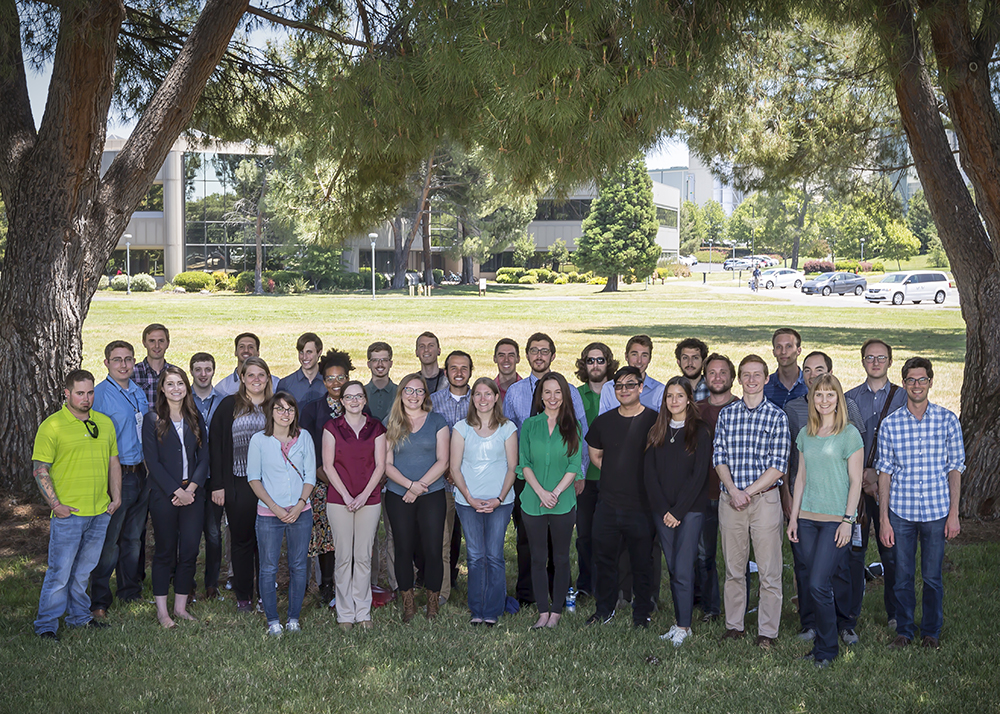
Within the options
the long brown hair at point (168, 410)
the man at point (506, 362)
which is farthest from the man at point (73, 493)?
the man at point (506, 362)

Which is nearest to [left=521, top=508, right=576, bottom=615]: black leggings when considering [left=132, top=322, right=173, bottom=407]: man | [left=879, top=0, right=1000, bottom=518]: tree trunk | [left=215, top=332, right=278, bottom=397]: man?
[left=215, top=332, right=278, bottom=397]: man

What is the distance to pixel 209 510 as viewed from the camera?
589 centimetres

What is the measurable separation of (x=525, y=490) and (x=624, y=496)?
2.12ft

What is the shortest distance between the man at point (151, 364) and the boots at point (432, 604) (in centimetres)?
241

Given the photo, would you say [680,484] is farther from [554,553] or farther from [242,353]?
[242,353]

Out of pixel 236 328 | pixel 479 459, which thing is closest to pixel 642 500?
pixel 479 459

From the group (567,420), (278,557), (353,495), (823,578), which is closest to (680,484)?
(567,420)

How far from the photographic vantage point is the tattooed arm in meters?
5.09

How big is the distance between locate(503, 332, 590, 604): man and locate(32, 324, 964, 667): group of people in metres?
0.02

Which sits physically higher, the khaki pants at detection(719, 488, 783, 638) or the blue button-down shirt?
the blue button-down shirt

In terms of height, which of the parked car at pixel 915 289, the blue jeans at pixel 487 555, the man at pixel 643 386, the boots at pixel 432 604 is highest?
the parked car at pixel 915 289

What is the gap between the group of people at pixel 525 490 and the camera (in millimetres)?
5133

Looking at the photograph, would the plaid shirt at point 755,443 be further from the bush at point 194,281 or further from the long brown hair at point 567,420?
the bush at point 194,281

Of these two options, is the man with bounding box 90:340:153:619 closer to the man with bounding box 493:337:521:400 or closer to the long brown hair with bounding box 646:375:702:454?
the man with bounding box 493:337:521:400
